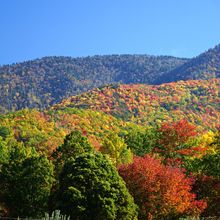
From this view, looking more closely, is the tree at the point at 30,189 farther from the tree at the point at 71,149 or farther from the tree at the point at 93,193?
the tree at the point at 93,193

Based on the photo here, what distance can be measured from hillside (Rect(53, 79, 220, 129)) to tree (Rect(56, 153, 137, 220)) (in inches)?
4563

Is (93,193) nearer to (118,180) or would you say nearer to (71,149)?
(118,180)

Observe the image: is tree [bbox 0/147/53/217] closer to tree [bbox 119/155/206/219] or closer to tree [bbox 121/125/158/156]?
tree [bbox 119/155/206/219]

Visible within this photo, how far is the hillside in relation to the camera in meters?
166

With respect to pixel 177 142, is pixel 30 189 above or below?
below

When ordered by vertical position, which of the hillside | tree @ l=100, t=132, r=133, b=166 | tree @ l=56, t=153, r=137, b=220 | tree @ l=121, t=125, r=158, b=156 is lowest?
tree @ l=56, t=153, r=137, b=220

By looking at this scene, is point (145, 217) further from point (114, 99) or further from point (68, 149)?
point (114, 99)

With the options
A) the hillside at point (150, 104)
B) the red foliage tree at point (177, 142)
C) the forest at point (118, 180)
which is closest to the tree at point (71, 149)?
the forest at point (118, 180)

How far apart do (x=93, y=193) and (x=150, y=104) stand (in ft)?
459

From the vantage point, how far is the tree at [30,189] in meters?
49.6

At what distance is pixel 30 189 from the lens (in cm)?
5050

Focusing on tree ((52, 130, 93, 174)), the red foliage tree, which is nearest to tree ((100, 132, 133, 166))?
the red foliage tree

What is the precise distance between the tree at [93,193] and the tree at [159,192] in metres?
2.70

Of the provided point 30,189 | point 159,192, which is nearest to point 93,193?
point 159,192
